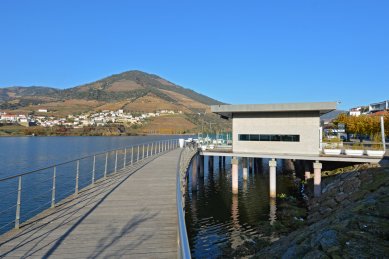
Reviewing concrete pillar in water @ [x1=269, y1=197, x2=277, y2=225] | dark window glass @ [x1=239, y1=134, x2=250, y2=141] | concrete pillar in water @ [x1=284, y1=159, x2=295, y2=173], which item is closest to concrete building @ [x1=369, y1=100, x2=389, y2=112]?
concrete pillar in water @ [x1=284, y1=159, x2=295, y2=173]

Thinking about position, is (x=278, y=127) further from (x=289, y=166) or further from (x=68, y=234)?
(x=68, y=234)

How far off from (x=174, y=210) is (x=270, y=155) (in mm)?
18499

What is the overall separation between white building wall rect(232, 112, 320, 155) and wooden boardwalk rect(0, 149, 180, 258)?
56.3 feet

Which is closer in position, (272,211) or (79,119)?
(272,211)

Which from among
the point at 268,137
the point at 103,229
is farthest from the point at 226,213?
the point at 103,229

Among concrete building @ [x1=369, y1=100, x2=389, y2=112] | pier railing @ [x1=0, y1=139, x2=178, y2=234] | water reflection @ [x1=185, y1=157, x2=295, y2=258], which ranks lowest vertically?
water reflection @ [x1=185, y1=157, x2=295, y2=258]

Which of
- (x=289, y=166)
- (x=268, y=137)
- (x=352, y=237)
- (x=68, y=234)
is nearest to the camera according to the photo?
(x=68, y=234)

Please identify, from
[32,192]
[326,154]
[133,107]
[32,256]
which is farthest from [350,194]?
[133,107]

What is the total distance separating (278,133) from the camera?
1064 inches

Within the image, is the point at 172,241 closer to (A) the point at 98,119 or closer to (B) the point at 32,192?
(B) the point at 32,192

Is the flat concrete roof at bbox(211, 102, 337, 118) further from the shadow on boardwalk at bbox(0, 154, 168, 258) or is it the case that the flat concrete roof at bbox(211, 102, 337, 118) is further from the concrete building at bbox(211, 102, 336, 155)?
the shadow on boardwalk at bbox(0, 154, 168, 258)

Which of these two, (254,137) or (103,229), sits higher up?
(254,137)

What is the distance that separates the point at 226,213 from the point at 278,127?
9.60 meters

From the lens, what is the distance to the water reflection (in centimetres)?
1655
